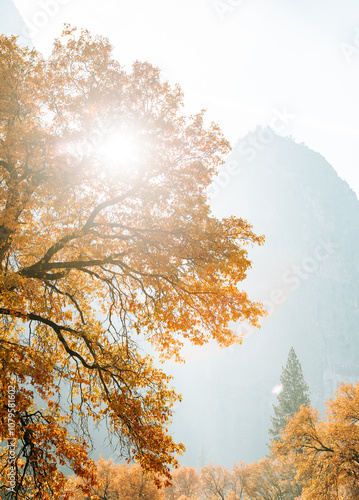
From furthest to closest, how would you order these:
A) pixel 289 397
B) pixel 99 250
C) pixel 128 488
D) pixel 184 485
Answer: pixel 289 397, pixel 184 485, pixel 128 488, pixel 99 250

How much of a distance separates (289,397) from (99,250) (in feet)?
166

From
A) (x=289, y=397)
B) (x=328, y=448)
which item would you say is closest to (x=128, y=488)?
(x=328, y=448)

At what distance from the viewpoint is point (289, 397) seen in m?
45.9

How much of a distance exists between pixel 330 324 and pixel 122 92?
210m

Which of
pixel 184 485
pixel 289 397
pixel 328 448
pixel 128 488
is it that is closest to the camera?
pixel 328 448

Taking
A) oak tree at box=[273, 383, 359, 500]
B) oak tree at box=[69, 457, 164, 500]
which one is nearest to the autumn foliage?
oak tree at box=[273, 383, 359, 500]

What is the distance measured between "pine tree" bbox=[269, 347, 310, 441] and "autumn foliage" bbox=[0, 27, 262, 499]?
45998 mm

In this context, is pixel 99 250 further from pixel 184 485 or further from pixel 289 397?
pixel 289 397

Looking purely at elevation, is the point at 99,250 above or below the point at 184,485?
above

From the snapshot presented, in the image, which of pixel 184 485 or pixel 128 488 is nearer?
pixel 128 488

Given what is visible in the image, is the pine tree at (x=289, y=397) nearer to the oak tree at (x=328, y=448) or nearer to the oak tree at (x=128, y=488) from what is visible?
the oak tree at (x=128, y=488)

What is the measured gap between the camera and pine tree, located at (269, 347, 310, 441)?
44.0m

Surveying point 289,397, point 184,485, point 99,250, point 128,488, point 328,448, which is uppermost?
point 99,250

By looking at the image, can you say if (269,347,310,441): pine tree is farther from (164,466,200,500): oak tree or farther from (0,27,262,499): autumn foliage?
(0,27,262,499): autumn foliage
